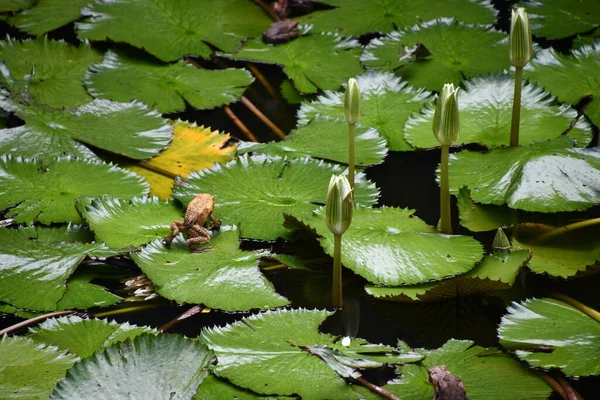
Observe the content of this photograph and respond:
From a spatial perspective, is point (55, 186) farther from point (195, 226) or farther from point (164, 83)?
point (164, 83)

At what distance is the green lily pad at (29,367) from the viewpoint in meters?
1.64

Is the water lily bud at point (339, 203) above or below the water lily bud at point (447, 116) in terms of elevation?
below

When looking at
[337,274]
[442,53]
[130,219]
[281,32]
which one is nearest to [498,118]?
[442,53]

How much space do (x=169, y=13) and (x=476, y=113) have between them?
1459 mm

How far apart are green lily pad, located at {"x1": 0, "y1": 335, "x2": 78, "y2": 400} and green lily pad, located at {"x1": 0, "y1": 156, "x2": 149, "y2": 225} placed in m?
0.53

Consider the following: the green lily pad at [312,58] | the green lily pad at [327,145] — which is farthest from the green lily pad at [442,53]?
the green lily pad at [327,145]

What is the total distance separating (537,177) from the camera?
214 cm

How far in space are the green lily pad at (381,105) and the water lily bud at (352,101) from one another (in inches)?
19.3

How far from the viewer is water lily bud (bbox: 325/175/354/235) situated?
167cm

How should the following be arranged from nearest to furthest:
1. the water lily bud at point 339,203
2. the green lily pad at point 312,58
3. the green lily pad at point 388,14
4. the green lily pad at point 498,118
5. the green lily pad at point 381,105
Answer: the water lily bud at point 339,203, the green lily pad at point 498,118, the green lily pad at point 381,105, the green lily pad at point 312,58, the green lily pad at point 388,14

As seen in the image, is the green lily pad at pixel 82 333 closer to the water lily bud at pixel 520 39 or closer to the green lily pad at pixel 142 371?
the green lily pad at pixel 142 371

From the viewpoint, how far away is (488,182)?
222 cm

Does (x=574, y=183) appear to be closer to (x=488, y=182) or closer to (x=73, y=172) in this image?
(x=488, y=182)

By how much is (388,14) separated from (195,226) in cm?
166
